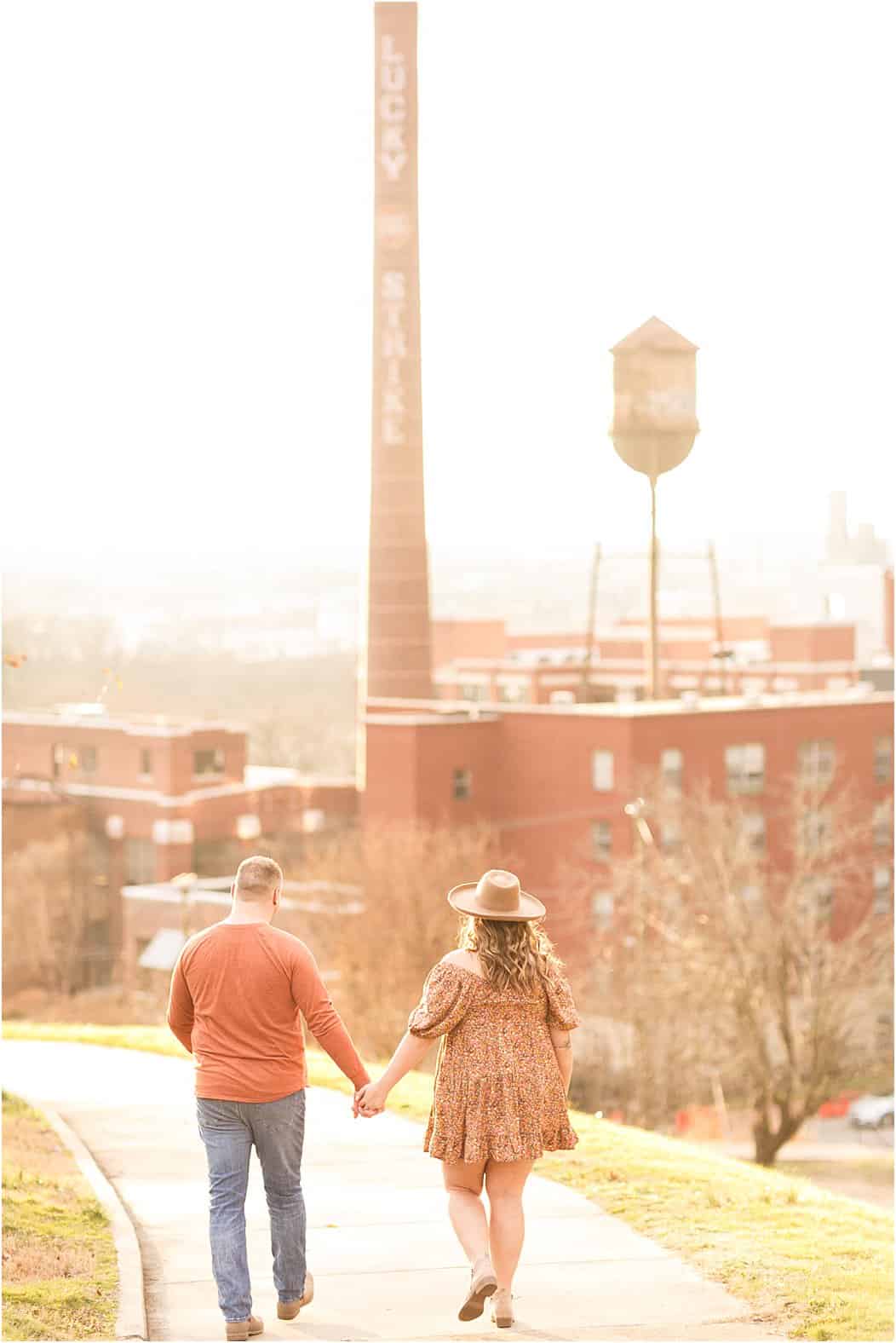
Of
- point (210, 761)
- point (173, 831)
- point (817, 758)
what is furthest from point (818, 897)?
point (210, 761)

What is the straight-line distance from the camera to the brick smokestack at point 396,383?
59531 mm

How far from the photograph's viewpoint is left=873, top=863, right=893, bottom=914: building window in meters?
55.3

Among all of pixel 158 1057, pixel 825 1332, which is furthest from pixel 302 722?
pixel 825 1332

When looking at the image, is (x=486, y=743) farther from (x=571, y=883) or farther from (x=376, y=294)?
(x=376, y=294)

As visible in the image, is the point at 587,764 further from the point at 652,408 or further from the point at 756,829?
the point at 652,408

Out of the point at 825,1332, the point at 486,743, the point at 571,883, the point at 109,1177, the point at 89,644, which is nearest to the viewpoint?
the point at 825,1332

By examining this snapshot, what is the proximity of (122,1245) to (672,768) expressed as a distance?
149 feet

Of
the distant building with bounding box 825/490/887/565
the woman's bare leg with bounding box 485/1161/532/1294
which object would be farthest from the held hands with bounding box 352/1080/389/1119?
the distant building with bounding box 825/490/887/565

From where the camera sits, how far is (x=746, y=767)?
55531 mm

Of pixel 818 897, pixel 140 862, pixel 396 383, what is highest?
pixel 396 383

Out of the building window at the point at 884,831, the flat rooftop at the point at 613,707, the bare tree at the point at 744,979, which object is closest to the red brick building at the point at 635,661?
the flat rooftop at the point at 613,707

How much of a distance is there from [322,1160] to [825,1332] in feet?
14.3

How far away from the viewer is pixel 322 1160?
1122cm

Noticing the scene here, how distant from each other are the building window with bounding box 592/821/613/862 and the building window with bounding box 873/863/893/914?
8.10m
